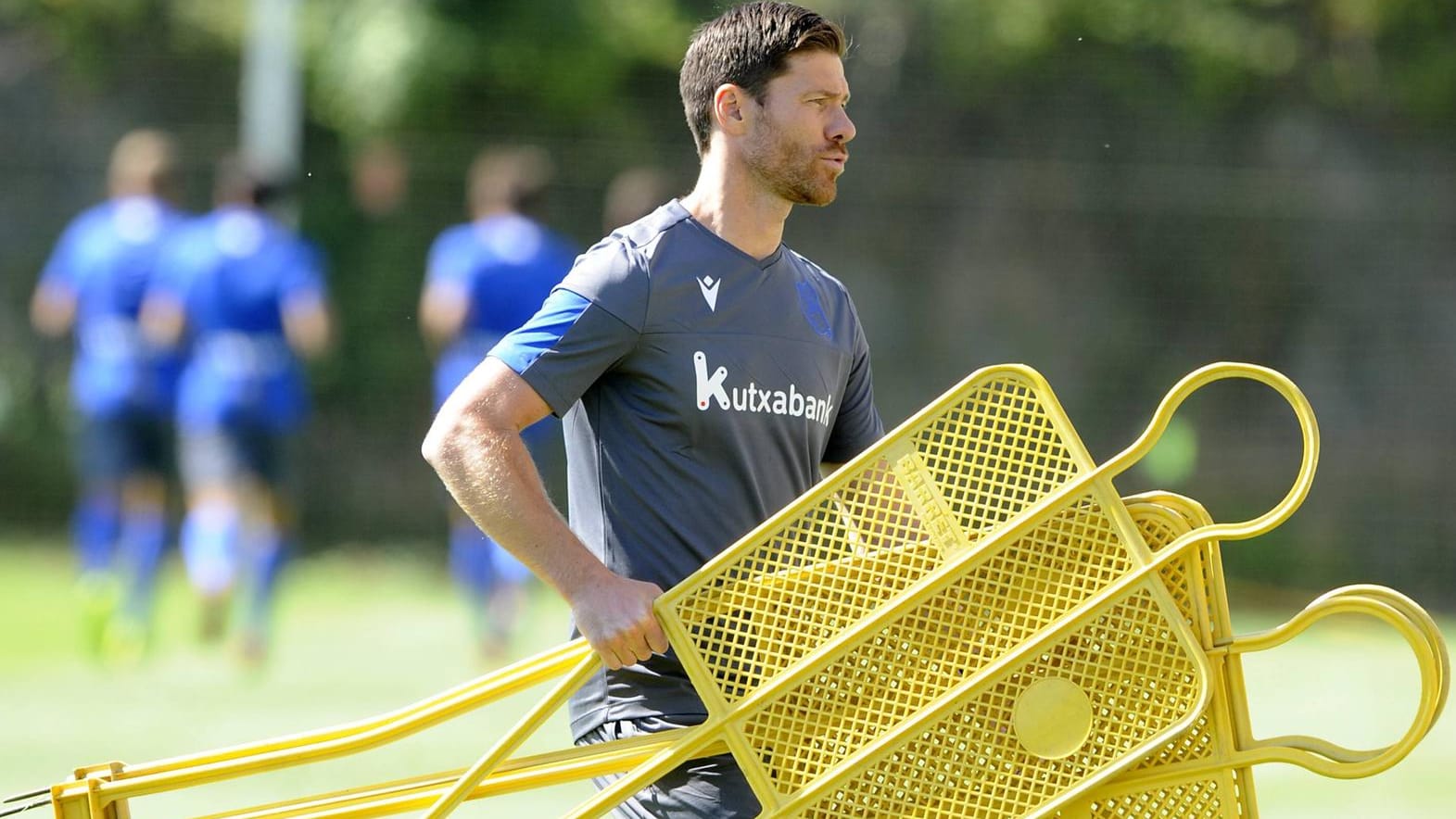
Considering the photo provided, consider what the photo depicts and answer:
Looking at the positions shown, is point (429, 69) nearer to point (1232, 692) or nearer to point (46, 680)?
point (46, 680)

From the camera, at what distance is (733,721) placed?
2.70 meters

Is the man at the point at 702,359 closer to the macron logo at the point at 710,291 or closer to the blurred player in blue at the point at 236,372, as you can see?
the macron logo at the point at 710,291

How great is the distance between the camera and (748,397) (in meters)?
3.17

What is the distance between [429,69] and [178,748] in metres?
8.11

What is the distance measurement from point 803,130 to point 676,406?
0.52m

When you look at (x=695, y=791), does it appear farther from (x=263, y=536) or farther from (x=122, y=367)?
(x=122, y=367)

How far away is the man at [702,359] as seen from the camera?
9.88ft

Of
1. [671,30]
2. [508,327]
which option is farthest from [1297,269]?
[508,327]

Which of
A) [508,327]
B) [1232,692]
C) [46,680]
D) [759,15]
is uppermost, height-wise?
[508,327]

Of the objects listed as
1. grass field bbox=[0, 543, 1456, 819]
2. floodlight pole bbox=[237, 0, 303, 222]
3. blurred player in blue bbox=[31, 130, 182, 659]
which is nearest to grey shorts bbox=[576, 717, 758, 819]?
grass field bbox=[0, 543, 1456, 819]

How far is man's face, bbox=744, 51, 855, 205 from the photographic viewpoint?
3191mm

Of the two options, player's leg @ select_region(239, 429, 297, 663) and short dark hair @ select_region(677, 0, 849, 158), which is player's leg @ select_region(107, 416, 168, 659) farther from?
short dark hair @ select_region(677, 0, 849, 158)

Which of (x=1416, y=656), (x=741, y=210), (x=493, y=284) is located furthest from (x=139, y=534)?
(x=1416, y=656)

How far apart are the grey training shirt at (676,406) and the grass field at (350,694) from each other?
3063 mm
